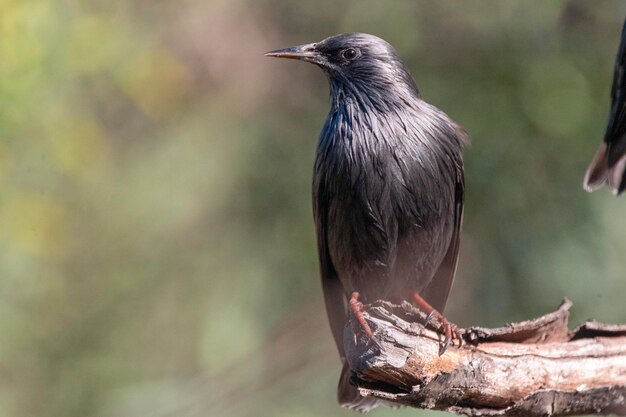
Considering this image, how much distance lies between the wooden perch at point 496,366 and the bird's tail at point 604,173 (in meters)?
1.75

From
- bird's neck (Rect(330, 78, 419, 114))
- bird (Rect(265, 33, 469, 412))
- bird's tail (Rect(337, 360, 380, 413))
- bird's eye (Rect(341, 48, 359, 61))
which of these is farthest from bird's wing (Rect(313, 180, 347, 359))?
bird's eye (Rect(341, 48, 359, 61))

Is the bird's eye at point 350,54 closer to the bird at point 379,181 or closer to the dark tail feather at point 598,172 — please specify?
the bird at point 379,181

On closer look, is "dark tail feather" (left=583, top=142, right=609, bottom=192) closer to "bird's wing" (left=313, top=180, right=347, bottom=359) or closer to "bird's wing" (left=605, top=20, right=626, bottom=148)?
"bird's wing" (left=605, top=20, right=626, bottom=148)

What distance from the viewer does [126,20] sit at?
872cm

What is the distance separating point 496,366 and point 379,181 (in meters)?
1.08

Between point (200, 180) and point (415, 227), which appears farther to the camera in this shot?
point (200, 180)

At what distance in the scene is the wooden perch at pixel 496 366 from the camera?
4785mm

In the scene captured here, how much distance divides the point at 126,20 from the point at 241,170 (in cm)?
154

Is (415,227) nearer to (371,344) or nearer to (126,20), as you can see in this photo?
(371,344)

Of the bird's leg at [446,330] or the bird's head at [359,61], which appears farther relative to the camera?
the bird's head at [359,61]

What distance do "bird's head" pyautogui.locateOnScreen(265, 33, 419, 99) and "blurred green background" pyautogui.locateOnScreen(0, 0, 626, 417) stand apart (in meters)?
2.18

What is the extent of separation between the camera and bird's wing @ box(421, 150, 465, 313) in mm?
5793

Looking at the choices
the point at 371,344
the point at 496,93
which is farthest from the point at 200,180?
the point at 371,344

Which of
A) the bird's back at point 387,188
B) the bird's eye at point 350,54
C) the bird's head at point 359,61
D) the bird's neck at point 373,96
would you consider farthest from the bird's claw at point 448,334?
the bird's eye at point 350,54
